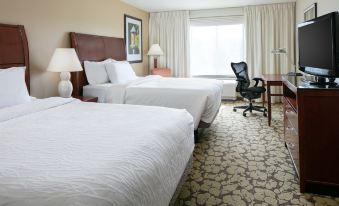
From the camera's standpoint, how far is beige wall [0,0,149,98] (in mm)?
3176

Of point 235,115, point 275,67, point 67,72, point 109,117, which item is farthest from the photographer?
point 275,67

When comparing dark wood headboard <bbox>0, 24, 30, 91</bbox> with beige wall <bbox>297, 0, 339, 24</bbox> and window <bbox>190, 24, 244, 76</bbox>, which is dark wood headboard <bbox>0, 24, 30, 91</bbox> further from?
window <bbox>190, 24, 244, 76</bbox>

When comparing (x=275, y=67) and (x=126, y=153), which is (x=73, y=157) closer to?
(x=126, y=153)

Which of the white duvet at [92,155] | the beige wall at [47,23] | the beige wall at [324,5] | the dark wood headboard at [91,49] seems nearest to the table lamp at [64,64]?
the beige wall at [47,23]

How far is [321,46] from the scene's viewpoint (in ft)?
8.04

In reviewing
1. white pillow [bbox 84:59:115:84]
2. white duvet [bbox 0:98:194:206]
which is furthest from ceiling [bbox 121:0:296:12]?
white duvet [bbox 0:98:194:206]

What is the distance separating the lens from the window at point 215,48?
6660mm

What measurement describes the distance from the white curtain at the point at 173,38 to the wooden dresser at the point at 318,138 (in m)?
4.80

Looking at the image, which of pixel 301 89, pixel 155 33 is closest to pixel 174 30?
pixel 155 33

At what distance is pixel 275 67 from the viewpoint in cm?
627

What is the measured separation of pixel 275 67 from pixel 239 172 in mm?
4229

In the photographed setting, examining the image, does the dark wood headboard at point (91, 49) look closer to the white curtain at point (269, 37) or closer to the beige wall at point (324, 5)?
the white curtain at point (269, 37)

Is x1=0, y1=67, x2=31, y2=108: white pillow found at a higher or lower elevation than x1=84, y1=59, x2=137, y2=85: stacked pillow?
lower

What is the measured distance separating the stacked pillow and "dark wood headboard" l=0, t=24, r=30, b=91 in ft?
3.63
